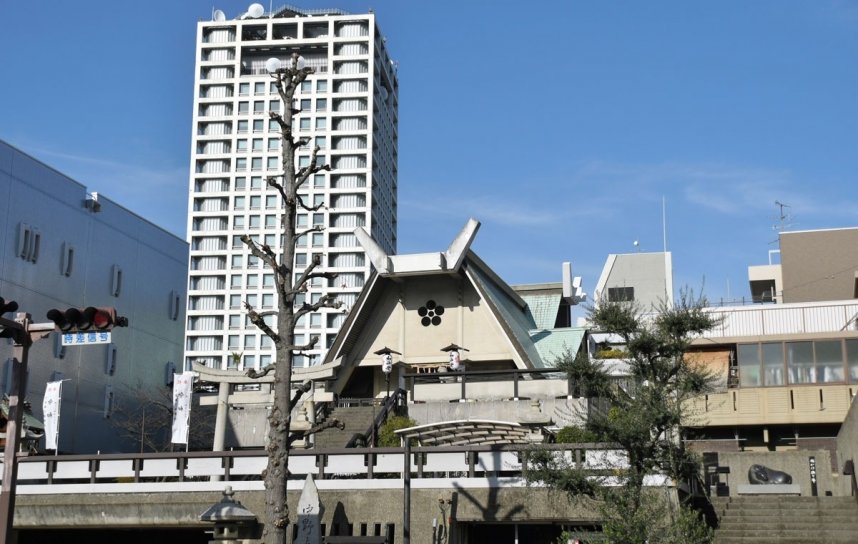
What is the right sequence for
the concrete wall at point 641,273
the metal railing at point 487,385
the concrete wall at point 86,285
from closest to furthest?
1. the metal railing at point 487,385
2. the concrete wall at point 86,285
3. the concrete wall at point 641,273

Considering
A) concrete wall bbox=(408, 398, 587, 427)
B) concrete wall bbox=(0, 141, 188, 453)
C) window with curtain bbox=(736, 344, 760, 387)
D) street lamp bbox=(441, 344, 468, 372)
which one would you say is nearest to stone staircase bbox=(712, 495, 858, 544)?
concrete wall bbox=(408, 398, 587, 427)

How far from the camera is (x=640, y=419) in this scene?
1781 centimetres

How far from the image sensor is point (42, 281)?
3744cm

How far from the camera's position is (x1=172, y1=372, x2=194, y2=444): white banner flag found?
96.3 ft

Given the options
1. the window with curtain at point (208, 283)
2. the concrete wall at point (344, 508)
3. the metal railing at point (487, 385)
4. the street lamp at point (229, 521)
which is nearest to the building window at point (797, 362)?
A: the metal railing at point (487, 385)

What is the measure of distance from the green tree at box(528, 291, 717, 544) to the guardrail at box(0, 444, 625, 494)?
4.81 ft

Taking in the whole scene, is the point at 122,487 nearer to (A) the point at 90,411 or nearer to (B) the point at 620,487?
(B) the point at 620,487

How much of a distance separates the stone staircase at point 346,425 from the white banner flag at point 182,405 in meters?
3.90

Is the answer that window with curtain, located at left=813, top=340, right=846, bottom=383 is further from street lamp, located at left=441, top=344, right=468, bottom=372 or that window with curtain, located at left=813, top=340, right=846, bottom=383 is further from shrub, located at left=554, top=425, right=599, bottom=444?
shrub, located at left=554, top=425, right=599, bottom=444

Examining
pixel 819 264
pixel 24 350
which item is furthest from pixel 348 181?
pixel 24 350

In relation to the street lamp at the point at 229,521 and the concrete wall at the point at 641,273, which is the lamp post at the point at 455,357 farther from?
the concrete wall at the point at 641,273

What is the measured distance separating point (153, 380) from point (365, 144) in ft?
166

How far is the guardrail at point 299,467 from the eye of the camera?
21109 mm

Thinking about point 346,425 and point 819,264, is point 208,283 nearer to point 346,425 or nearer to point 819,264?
point 819,264
